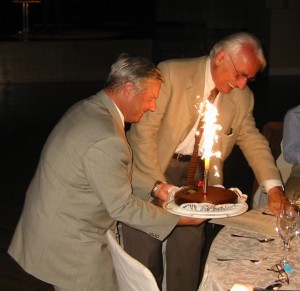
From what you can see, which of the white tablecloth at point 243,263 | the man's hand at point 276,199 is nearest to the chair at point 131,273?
the white tablecloth at point 243,263

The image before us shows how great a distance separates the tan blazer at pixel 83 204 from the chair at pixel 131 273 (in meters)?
0.21

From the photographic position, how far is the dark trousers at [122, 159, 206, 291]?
338 centimetres

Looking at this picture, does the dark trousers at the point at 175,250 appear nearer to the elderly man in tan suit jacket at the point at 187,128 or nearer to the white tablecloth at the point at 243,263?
the elderly man in tan suit jacket at the point at 187,128

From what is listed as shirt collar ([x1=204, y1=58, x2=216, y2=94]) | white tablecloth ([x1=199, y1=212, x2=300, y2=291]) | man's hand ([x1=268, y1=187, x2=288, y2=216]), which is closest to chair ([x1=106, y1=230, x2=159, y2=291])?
white tablecloth ([x1=199, y1=212, x2=300, y2=291])

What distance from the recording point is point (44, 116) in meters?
9.98

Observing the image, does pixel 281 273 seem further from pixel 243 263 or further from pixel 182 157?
pixel 182 157

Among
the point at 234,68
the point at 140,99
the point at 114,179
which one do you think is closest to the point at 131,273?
the point at 114,179

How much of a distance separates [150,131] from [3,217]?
2.70 metres

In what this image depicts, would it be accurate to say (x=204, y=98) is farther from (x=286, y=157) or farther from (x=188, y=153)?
(x=286, y=157)

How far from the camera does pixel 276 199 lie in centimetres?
289

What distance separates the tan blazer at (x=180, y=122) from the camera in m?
3.22

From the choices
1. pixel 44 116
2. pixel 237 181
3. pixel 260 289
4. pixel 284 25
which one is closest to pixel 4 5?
pixel 284 25

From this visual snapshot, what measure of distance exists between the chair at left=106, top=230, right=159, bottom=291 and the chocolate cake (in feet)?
1.27

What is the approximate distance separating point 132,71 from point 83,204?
53 cm
